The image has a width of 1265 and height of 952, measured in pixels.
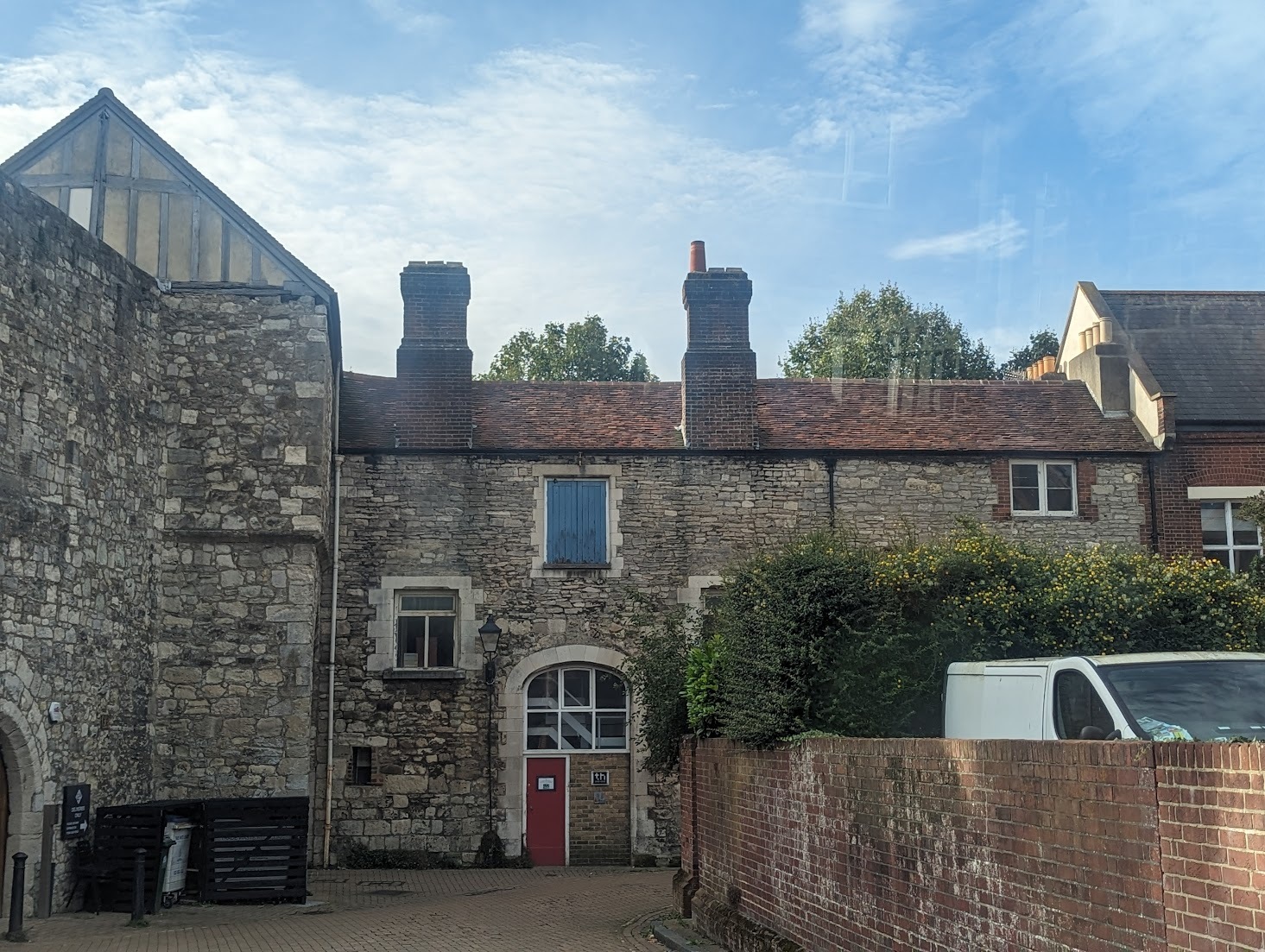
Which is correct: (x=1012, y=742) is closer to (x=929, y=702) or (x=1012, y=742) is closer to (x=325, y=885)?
(x=929, y=702)

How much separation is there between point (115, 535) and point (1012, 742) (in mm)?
11500

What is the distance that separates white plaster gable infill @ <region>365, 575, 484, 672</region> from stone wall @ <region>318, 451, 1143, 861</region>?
19 millimetres

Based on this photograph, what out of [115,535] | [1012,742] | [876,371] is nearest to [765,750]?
[1012,742]

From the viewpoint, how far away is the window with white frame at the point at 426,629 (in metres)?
19.5

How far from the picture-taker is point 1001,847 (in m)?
6.37

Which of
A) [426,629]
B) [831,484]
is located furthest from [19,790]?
[831,484]

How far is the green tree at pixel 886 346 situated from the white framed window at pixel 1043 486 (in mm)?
15076

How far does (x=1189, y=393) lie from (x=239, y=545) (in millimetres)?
14708

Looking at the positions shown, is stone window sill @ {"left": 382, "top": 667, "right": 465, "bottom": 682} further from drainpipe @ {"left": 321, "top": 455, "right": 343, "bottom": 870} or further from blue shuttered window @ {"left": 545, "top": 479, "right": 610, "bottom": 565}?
blue shuttered window @ {"left": 545, "top": 479, "right": 610, "bottom": 565}

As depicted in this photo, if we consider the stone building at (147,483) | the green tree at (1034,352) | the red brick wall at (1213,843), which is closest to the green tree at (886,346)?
the green tree at (1034,352)

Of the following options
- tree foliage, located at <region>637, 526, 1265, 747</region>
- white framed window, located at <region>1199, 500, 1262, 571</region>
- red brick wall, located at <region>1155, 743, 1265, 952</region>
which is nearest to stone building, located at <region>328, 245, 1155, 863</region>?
white framed window, located at <region>1199, 500, 1262, 571</region>

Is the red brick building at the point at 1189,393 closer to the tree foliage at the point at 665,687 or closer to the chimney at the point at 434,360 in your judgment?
the tree foliage at the point at 665,687

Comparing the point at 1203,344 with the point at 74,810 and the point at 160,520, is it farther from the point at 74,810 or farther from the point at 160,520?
the point at 74,810

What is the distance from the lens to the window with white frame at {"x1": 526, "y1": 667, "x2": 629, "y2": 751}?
19.6 meters
